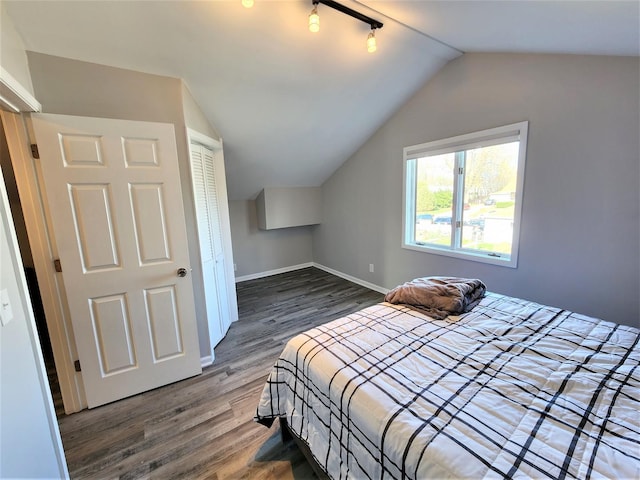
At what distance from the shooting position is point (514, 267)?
247 centimetres

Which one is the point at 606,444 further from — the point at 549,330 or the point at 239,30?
the point at 239,30

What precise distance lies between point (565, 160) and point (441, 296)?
4.97ft

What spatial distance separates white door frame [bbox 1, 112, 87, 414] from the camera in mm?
1627

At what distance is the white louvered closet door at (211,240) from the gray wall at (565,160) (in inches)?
93.0

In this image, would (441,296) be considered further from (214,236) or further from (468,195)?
(214,236)

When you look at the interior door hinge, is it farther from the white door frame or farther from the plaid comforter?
the plaid comforter

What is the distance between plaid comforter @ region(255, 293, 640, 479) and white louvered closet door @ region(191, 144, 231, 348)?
4.41 feet

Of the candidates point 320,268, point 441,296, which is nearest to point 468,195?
point 441,296

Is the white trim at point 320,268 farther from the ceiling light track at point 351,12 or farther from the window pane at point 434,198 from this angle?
the ceiling light track at point 351,12

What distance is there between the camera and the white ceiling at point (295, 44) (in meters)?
1.54

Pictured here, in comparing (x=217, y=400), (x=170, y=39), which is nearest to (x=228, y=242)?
(x=217, y=400)

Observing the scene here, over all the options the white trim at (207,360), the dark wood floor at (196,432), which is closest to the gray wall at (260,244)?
the dark wood floor at (196,432)

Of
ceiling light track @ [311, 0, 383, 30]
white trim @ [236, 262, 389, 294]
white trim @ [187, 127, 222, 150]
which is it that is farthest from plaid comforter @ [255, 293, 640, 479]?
white trim @ [236, 262, 389, 294]

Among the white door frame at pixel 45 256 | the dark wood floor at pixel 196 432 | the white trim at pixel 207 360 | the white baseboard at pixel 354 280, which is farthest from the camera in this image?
the white baseboard at pixel 354 280
